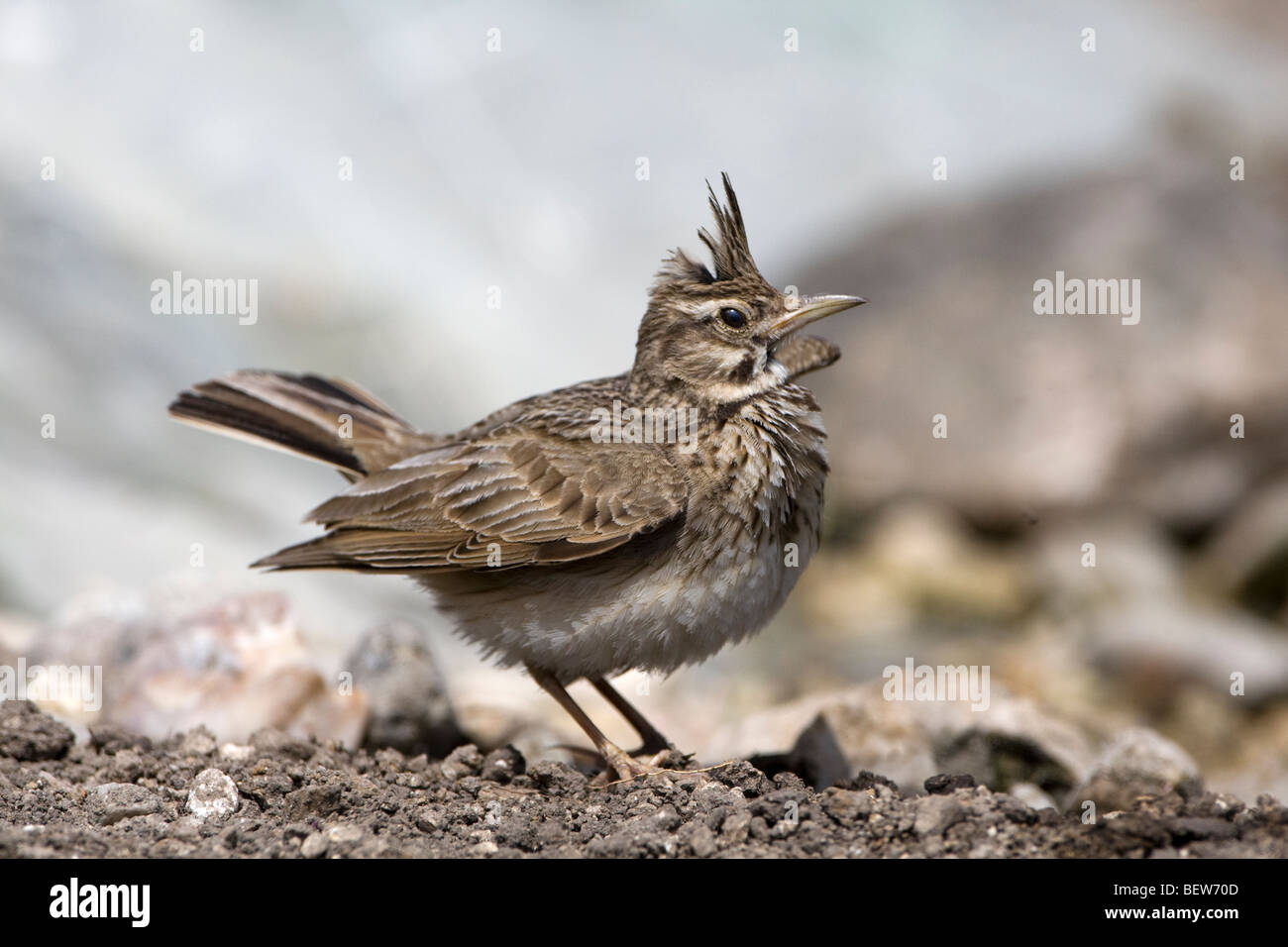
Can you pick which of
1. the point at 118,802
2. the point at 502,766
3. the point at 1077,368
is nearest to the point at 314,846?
the point at 118,802

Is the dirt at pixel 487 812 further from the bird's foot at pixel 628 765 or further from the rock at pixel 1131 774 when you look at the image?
the rock at pixel 1131 774

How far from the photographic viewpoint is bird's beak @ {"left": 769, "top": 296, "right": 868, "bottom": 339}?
582 centimetres

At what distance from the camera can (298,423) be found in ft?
22.3

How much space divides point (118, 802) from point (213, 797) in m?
0.34

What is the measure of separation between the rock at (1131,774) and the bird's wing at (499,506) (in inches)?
91.3

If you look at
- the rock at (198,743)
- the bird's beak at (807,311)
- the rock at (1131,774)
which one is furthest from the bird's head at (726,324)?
the rock at (198,743)

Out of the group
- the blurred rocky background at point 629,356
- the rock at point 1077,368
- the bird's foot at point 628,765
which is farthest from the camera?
the rock at point 1077,368

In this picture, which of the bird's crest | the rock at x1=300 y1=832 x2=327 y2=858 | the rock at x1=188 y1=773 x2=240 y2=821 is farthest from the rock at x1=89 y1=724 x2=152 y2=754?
the bird's crest

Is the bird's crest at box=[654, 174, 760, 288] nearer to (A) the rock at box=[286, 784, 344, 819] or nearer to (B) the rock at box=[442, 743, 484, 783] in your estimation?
(B) the rock at box=[442, 743, 484, 783]

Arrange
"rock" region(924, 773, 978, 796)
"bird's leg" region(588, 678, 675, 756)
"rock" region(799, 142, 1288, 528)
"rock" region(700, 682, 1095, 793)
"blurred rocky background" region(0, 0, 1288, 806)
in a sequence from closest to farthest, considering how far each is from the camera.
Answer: "rock" region(924, 773, 978, 796), "bird's leg" region(588, 678, 675, 756), "rock" region(700, 682, 1095, 793), "blurred rocky background" region(0, 0, 1288, 806), "rock" region(799, 142, 1288, 528)

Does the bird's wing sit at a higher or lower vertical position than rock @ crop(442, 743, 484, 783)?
higher

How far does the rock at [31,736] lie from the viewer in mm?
5812
